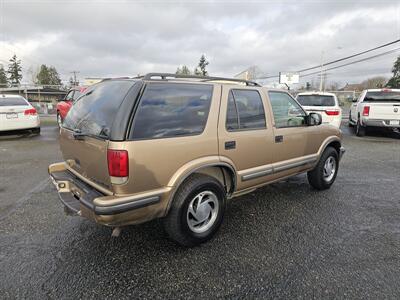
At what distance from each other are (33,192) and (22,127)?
238 inches

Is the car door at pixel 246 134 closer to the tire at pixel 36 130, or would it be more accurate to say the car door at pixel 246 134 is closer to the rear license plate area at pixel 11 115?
the rear license plate area at pixel 11 115

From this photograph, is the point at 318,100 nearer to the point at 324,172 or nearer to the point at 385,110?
the point at 385,110

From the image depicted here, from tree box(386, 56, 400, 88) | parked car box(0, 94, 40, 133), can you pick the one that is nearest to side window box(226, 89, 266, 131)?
parked car box(0, 94, 40, 133)

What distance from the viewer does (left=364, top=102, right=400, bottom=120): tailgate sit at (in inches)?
373

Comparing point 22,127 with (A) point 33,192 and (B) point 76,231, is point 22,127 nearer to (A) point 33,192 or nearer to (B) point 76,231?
(A) point 33,192

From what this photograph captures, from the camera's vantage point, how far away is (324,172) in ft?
15.1

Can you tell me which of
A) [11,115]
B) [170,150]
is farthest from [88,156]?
[11,115]

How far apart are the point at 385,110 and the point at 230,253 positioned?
9.67m

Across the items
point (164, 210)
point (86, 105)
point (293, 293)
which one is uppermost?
point (86, 105)

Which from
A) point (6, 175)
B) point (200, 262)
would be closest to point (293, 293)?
point (200, 262)

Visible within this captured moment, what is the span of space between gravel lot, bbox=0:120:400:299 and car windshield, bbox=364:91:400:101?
7.33 metres

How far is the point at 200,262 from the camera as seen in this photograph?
8.77 feet

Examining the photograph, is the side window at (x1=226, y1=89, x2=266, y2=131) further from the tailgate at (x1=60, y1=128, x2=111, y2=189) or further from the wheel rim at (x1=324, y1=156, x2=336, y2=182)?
the wheel rim at (x1=324, y1=156, x2=336, y2=182)

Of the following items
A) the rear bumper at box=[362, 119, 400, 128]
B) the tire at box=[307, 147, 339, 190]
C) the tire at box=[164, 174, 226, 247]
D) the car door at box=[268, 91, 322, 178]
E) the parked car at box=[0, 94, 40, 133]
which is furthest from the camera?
the rear bumper at box=[362, 119, 400, 128]
